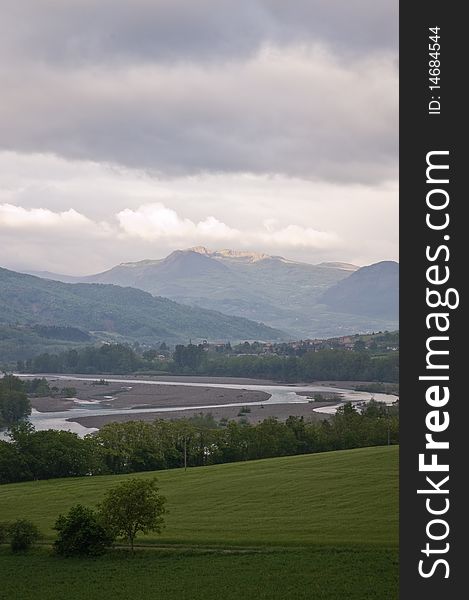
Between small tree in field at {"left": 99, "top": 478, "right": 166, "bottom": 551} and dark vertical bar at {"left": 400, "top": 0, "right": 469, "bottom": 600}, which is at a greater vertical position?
dark vertical bar at {"left": 400, "top": 0, "right": 469, "bottom": 600}

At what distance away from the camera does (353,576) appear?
32656 millimetres

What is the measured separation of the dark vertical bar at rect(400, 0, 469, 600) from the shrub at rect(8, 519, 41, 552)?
1266 inches

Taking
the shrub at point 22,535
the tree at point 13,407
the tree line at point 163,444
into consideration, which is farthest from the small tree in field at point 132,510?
the tree at point 13,407

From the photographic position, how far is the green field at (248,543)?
108 ft

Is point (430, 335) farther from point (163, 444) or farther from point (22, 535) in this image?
point (163, 444)

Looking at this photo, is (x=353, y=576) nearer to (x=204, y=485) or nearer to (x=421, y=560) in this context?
(x=421, y=560)

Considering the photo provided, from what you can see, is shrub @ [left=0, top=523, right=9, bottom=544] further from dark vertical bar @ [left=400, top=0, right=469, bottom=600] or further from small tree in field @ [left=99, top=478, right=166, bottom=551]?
dark vertical bar @ [left=400, top=0, right=469, bottom=600]

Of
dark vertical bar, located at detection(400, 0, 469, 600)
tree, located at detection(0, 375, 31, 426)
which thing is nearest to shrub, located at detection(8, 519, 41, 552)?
dark vertical bar, located at detection(400, 0, 469, 600)

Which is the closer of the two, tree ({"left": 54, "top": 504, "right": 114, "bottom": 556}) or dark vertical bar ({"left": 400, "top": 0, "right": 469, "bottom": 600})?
dark vertical bar ({"left": 400, "top": 0, "right": 469, "bottom": 600})

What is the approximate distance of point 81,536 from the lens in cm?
4134

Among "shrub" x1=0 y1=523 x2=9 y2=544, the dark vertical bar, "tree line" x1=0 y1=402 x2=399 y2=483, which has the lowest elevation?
"shrub" x1=0 y1=523 x2=9 y2=544

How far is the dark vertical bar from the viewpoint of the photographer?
47.8 ft

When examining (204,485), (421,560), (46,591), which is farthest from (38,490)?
(421,560)

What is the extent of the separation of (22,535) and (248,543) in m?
12.1
